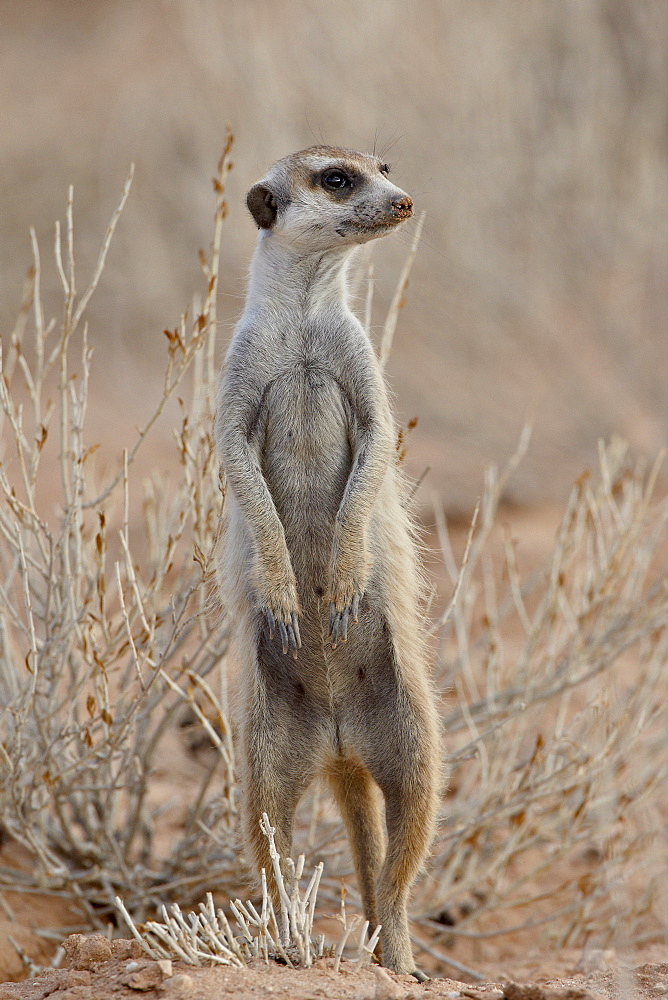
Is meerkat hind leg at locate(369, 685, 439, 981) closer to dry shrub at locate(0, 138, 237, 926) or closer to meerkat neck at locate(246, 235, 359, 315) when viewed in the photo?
dry shrub at locate(0, 138, 237, 926)

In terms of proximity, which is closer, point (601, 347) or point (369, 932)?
point (369, 932)

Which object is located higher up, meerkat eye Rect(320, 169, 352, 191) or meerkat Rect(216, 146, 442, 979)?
meerkat eye Rect(320, 169, 352, 191)

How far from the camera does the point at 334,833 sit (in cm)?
370

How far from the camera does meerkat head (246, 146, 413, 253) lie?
2.89 m

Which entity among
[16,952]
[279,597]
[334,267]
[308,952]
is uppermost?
[334,267]

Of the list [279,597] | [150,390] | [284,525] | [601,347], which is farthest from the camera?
[150,390]

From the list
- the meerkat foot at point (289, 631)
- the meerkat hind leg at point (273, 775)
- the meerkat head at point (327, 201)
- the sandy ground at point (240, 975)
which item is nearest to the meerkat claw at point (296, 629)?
the meerkat foot at point (289, 631)

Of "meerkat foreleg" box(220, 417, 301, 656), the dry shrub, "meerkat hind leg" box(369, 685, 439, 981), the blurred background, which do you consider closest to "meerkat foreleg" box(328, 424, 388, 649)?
"meerkat foreleg" box(220, 417, 301, 656)

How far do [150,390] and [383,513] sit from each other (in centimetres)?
895

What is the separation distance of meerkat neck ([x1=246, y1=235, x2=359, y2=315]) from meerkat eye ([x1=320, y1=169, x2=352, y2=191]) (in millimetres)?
162

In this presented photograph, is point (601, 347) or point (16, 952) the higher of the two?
point (601, 347)

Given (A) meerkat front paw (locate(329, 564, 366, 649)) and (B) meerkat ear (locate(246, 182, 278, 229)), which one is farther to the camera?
(B) meerkat ear (locate(246, 182, 278, 229))

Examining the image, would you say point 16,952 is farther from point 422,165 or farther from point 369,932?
point 422,165

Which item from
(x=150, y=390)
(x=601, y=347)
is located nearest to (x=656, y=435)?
(x=601, y=347)
